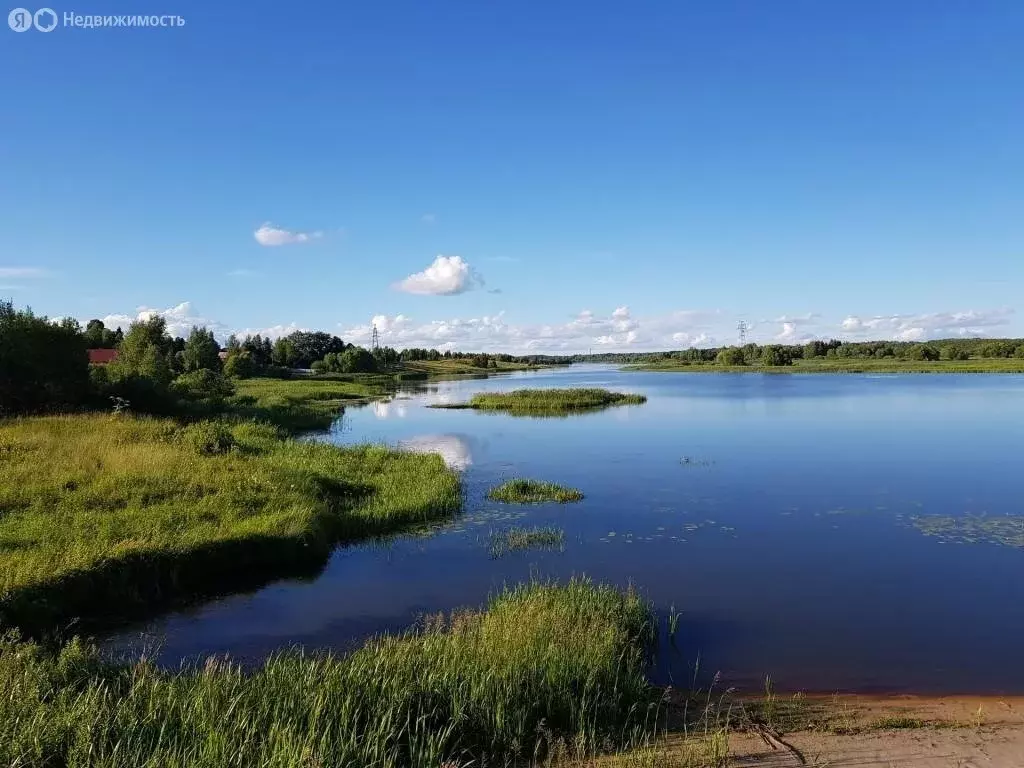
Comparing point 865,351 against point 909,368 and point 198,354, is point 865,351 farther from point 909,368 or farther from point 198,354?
point 198,354

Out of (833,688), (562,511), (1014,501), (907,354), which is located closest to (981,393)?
(1014,501)

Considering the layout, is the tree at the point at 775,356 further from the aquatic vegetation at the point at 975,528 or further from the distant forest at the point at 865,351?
the aquatic vegetation at the point at 975,528

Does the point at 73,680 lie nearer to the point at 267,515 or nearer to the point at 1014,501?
the point at 267,515

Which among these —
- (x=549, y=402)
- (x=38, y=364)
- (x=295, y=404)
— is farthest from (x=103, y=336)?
(x=38, y=364)

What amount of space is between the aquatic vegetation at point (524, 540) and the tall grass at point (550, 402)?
115ft

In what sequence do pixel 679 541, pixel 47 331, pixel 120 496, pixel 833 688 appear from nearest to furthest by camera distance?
pixel 833 688 < pixel 120 496 < pixel 679 541 < pixel 47 331

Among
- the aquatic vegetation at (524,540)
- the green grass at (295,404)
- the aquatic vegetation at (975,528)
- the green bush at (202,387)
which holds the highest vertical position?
the green bush at (202,387)

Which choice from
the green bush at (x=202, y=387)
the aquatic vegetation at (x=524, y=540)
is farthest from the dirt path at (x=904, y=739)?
the green bush at (x=202, y=387)

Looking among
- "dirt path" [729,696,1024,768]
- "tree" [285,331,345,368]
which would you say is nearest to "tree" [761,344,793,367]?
"tree" [285,331,345,368]

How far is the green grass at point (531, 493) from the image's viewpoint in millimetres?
22219

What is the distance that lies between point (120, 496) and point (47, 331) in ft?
59.3

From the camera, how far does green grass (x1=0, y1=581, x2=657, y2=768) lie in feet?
17.8

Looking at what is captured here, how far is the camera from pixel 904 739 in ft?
25.1

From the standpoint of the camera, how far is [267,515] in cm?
1616
